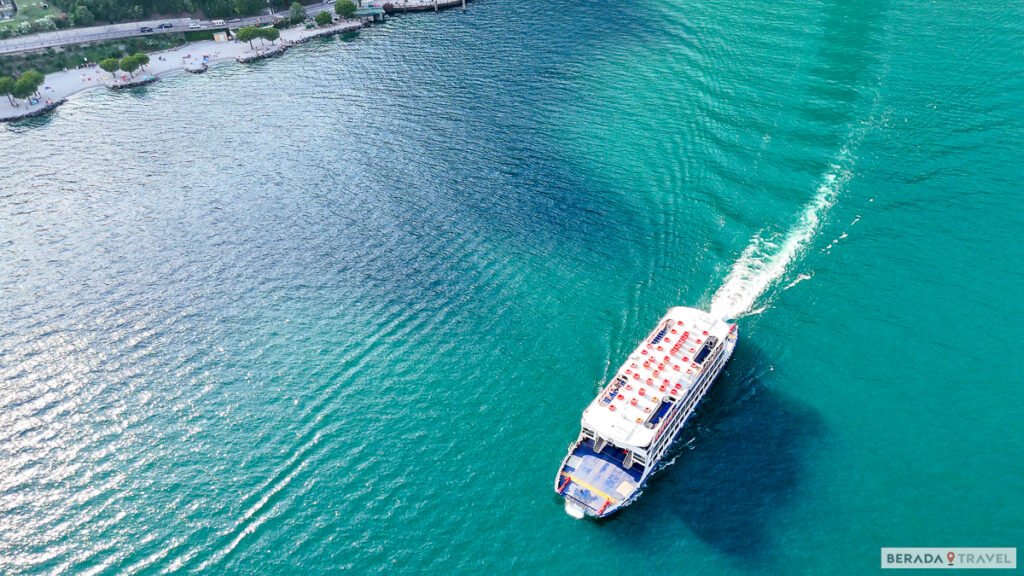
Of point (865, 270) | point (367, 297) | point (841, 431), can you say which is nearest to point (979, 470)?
point (841, 431)

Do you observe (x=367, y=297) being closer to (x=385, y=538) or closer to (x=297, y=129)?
(x=385, y=538)

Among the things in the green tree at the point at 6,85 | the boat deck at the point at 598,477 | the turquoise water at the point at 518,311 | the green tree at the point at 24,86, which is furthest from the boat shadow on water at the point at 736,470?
the green tree at the point at 6,85

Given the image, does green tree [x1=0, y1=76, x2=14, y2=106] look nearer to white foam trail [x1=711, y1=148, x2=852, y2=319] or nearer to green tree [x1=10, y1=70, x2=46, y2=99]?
green tree [x1=10, y1=70, x2=46, y2=99]

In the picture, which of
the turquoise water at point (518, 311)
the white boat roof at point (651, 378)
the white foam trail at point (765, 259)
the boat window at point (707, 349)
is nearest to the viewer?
the turquoise water at point (518, 311)

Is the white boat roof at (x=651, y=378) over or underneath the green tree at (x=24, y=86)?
underneath

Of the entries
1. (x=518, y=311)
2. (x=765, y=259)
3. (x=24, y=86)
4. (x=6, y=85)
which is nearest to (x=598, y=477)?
(x=518, y=311)

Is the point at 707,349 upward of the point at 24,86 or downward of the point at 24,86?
downward

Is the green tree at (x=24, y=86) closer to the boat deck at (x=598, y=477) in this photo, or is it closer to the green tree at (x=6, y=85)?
the green tree at (x=6, y=85)

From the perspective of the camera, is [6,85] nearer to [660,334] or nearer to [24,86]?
[24,86]
